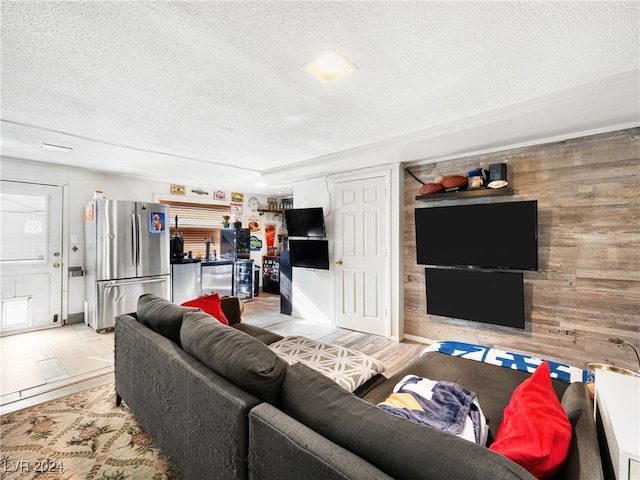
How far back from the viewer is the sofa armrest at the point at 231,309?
3129mm

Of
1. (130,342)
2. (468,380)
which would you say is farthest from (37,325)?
(468,380)

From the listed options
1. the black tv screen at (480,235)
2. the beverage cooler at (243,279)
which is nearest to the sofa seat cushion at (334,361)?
the black tv screen at (480,235)

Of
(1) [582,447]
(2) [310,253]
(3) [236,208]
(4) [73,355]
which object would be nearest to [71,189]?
(4) [73,355]

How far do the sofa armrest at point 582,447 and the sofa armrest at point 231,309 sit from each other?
2.70 meters

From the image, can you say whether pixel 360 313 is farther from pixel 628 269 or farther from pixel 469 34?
pixel 469 34

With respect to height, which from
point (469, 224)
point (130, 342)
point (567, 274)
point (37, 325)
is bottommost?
point (37, 325)

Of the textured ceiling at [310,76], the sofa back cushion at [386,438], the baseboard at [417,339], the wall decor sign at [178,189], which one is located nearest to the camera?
the sofa back cushion at [386,438]

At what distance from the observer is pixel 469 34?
1.59 m

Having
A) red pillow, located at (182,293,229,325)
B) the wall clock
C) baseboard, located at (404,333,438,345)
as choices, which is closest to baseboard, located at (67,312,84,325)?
red pillow, located at (182,293,229,325)

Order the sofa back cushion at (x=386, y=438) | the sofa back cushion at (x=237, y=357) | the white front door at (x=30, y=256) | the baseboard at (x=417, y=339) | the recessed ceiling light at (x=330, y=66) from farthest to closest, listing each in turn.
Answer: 1. the white front door at (x=30, y=256)
2. the baseboard at (x=417, y=339)
3. the recessed ceiling light at (x=330, y=66)
4. the sofa back cushion at (x=237, y=357)
5. the sofa back cushion at (x=386, y=438)

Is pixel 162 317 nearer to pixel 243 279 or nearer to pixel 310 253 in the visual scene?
pixel 310 253

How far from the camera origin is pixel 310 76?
1.99 meters

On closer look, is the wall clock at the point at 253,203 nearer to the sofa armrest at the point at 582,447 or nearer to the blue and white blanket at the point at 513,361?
the blue and white blanket at the point at 513,361

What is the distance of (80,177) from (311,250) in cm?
364
